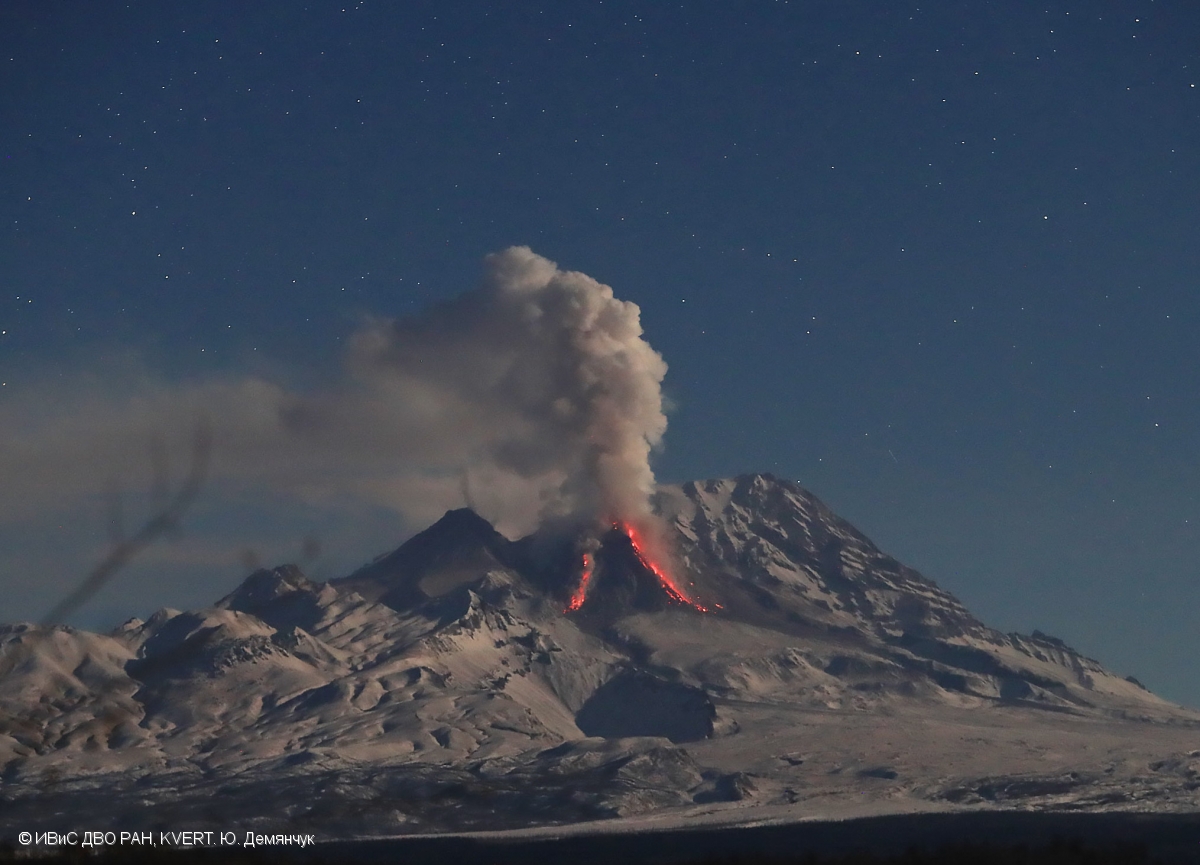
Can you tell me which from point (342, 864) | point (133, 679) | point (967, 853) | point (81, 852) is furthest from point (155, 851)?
point (133, 679)

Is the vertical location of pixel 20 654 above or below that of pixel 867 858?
above

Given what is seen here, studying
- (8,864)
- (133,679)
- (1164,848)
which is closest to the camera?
(133,679)

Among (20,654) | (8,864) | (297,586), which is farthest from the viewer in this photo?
(8,864)

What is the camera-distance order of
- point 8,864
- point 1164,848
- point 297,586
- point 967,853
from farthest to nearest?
point 1164,848 < point 967,853 < point 8,864 < point 297,586

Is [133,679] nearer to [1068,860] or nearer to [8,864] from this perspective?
[8,864]

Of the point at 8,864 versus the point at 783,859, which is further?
the point at 783,859

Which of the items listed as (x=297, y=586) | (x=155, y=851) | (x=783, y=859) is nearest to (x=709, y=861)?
(x=783, y=859)

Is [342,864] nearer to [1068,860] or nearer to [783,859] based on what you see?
[783,859]

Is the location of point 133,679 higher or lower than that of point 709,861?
higher

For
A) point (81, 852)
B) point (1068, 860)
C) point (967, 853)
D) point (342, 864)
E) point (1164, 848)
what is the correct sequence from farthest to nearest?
1. point (1164, 848)
2. point (342, 864)
3. point (967, 853)
4. point (1068, 860)
5. point (81, 852)
